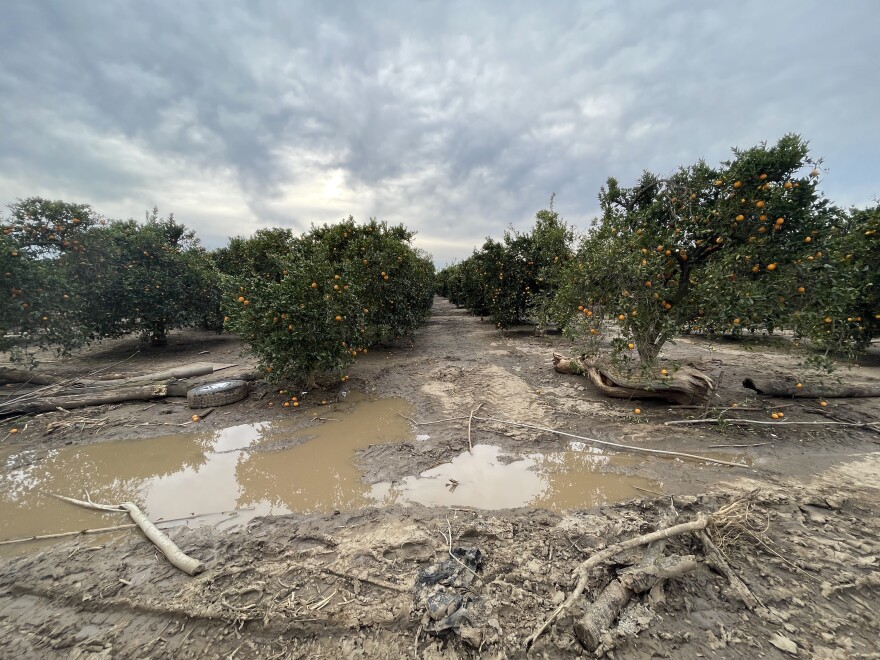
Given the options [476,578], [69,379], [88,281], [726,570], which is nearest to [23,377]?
[69,379]

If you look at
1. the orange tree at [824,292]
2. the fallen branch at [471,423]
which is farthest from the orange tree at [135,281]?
the orange tree at [824,292]

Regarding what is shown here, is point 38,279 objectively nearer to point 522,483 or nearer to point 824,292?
point 522,483

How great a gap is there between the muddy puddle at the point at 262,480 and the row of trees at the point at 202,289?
188 centimetres

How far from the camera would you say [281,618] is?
221cm

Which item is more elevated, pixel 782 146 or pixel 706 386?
pixel 782 146

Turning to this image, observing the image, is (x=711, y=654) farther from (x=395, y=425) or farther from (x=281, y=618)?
(x=395, y=425)

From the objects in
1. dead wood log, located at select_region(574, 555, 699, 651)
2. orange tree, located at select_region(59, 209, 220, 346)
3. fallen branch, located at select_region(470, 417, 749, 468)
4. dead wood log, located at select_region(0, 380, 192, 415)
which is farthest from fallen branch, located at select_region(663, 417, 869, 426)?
orange tree, located at select_region(59, 209, 220, 346)

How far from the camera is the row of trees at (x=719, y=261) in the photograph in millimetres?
4836

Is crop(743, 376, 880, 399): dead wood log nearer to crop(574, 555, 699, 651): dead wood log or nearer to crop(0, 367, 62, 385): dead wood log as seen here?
crop(574, 555, 699, 651): dead wood log

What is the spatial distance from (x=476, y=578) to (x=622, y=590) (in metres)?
1.01

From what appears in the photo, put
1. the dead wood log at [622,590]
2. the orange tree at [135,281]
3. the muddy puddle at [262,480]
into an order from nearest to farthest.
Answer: the dead wood log at [622,590]
the muddy puddle at [262,480]
the orange tree at [135,281]

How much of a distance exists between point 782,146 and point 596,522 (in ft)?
20.1

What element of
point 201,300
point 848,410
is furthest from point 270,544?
point 201,300

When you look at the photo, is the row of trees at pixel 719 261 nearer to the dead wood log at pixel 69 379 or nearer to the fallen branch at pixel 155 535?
the fallen branch at pixel 155 535
